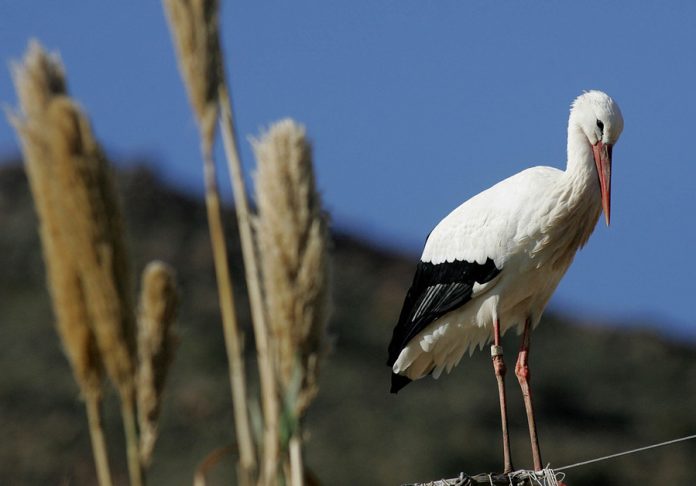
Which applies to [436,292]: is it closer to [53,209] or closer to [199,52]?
[199,52]

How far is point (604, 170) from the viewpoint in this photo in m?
6.24

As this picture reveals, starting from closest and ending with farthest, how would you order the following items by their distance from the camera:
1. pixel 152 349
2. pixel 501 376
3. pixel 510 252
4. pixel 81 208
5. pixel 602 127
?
pixel 81 208 → pixel 152 349 → pixel 602 127 → pixel 510 252 → pixel 501 376

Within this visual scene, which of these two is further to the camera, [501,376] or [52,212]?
[501,376]

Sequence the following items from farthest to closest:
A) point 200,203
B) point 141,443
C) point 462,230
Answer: point 200,203
point 462,230
point 141,443

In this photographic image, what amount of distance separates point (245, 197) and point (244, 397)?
1.39 ft

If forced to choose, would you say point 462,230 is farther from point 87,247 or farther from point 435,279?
point 87,247

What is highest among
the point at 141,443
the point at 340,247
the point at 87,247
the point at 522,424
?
the point at 340,247

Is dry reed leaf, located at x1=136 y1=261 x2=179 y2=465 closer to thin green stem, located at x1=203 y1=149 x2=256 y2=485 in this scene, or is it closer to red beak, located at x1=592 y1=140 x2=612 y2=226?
thin green stem, located at x1=203 y1=149 x2=256 y2=485

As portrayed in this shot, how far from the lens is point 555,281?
22.1ft

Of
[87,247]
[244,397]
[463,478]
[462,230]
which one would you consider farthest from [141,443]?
[462,230]

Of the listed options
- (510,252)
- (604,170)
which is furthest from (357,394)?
(604,170)

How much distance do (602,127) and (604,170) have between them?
208 millimetres

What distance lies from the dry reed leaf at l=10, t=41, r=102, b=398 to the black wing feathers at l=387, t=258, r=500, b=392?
4169 millimetres

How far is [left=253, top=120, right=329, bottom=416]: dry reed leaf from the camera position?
2572mm
